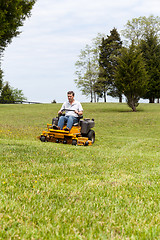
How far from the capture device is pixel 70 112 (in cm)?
1045

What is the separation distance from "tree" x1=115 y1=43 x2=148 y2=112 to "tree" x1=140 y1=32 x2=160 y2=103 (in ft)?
50.8

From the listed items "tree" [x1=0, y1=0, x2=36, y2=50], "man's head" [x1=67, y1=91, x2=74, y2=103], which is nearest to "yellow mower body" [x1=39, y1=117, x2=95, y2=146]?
"man's head" [x1=67, y1=91, x2=74, y2=103]

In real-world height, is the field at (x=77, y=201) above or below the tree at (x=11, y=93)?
below

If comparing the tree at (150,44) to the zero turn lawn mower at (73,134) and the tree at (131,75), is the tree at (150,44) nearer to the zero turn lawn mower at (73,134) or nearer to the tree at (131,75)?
the tree at (131,75)

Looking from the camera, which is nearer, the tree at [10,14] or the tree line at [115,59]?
the tree at [10,14]

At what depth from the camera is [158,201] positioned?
348cm

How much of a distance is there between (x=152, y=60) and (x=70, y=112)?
124 feet

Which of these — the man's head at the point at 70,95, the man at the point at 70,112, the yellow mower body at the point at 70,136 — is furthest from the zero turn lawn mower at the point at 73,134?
the man's head at the point at 70,95

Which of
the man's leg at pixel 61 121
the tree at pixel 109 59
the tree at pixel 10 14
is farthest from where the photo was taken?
the tree at pixel 109 59

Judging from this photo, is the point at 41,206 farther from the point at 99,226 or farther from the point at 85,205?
the point at 99,226

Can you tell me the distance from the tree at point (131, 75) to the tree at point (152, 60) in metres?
A: 15.5

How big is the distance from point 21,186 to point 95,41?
5628 centimetres

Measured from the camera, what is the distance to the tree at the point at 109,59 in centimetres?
5291

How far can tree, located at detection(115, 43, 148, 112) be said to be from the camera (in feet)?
93.1
